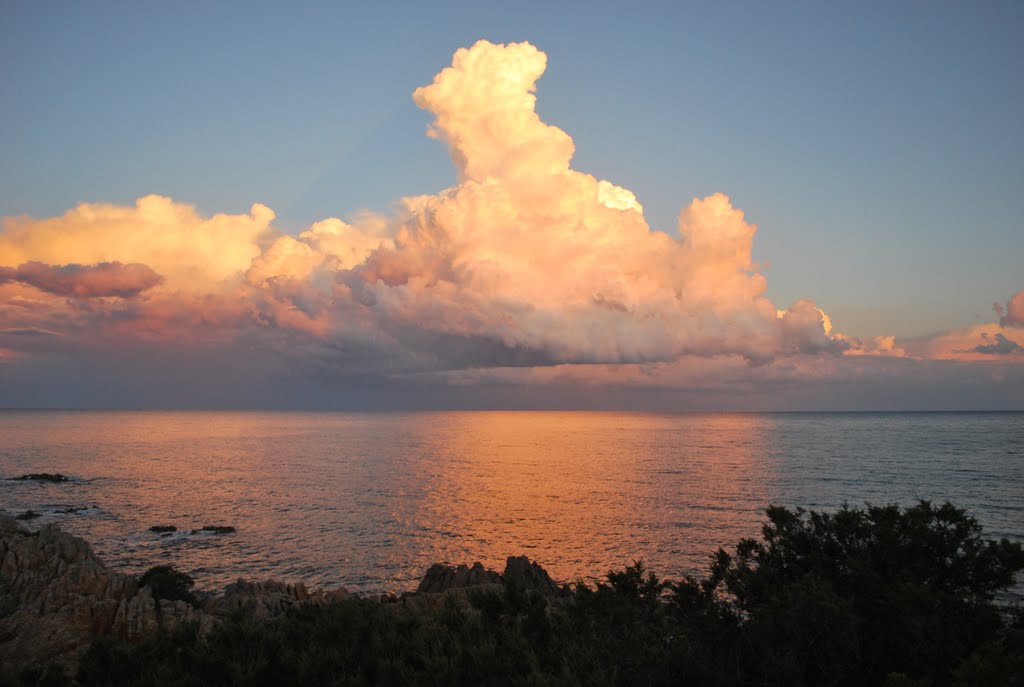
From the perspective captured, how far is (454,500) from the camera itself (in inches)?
2758

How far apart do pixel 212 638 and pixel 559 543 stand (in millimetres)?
36701

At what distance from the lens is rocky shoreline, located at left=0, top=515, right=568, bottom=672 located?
23.1 meters

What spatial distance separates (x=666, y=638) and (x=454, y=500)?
54641mm

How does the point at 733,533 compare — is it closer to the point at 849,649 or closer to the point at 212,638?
the point at 849,649

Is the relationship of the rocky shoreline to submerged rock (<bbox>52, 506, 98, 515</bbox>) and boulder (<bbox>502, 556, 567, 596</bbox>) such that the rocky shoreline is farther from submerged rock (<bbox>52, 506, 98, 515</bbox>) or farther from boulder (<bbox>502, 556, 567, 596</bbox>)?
submerged rock (<bbox>52, 506, 98, 515</bbox>)

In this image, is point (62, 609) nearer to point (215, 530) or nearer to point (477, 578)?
point (477, 578)

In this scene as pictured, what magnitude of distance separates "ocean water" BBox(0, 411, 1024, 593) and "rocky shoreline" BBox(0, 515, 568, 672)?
765 cm

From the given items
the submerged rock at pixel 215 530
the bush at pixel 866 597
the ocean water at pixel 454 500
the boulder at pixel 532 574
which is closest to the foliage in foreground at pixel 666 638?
the bush at pixel 866 597

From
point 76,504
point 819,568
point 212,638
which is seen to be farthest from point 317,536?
point 819,568

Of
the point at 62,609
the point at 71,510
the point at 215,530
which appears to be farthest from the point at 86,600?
the point at 71,510

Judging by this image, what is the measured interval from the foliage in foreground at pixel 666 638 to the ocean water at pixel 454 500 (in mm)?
21732

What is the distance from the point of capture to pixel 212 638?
50.5ft

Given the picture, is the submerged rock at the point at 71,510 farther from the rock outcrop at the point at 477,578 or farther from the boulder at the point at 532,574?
the boulder at the point at 532,574

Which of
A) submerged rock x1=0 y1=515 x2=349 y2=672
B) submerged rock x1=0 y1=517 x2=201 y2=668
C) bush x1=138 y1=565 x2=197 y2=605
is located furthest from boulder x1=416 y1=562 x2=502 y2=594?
submerged rock x1=0 y1=517 x2=201 y2=668
